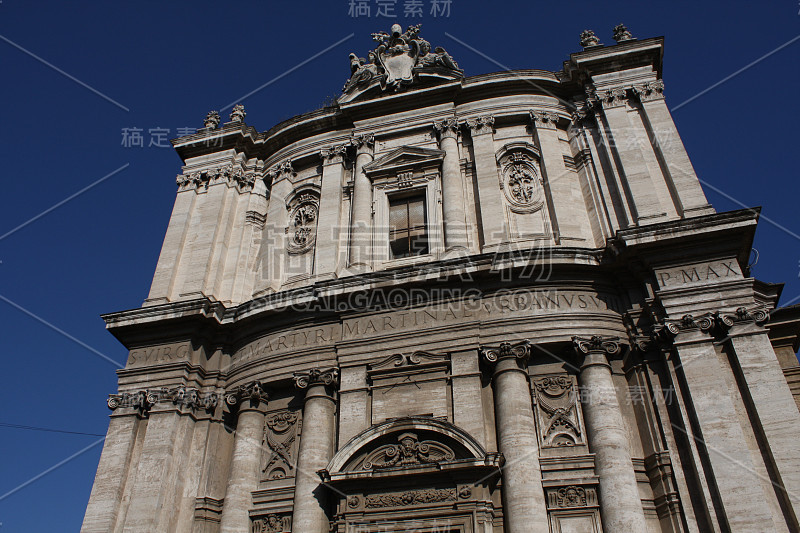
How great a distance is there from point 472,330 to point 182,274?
30.2 feet

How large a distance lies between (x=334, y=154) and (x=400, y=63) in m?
4.10

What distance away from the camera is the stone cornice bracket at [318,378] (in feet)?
47.9

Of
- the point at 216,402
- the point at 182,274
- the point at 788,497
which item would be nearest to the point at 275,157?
the point at 182,274

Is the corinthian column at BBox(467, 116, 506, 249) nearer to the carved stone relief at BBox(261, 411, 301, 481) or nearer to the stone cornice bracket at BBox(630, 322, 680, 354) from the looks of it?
the stone cornice bracket at BBox(630, 322, 680, 354)

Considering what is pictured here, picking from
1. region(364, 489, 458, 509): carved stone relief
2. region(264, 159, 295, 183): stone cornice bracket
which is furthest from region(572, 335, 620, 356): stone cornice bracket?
region(264, 159, 295, 183): stone cornice bracket

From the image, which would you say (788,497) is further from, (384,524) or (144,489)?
(144,489)

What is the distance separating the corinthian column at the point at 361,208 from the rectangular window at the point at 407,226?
0.70 m

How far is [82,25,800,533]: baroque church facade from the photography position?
12.2 metres

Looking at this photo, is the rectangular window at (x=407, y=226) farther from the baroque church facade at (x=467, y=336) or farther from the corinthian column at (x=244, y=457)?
the corinthian column at (x=244, y=457)

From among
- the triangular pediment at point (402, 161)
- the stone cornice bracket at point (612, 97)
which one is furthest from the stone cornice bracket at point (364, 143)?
the stone cornice bracket at point (612, 97)

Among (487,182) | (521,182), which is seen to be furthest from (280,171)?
(521,182)

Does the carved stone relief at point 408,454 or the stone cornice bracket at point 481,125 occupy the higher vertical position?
the stone cornice bracket at point 481,125

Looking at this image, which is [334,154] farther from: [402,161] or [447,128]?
[447,128]

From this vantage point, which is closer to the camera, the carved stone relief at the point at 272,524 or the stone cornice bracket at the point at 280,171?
the carved stone relief at the point at 272,524
